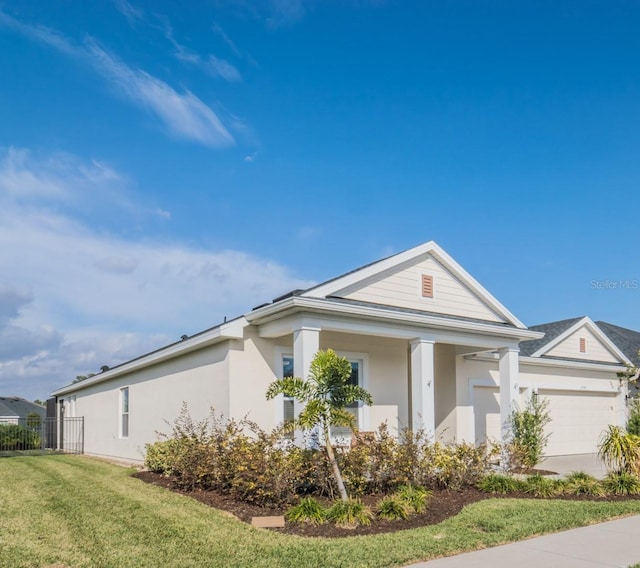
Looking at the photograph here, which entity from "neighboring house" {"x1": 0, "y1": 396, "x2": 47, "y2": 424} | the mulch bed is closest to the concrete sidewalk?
the mulch bed

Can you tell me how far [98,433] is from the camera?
2028cm

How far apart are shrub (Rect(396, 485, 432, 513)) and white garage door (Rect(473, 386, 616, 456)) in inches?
313

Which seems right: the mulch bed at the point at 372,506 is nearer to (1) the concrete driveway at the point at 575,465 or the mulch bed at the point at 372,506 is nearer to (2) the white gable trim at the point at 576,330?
(1) the concrete driveway at the point at 575,465

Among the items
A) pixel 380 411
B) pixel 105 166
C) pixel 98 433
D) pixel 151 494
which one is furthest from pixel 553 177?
pixel 98 433

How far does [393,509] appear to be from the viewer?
8.32 m

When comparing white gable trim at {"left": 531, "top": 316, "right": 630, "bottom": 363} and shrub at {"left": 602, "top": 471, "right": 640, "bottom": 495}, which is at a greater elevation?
white gable trim at {"left": 531, "top": 316, "right": 630, "bottom": 363}

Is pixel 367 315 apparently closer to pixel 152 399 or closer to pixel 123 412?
pixel 152 399

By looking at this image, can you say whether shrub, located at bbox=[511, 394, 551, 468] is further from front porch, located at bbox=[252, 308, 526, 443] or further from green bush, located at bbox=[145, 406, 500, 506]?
green bush, located at bbox=[145, 406, 500, 506]

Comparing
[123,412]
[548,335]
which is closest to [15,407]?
[123,412]

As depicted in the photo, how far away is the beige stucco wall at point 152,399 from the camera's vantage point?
1284 centimetres

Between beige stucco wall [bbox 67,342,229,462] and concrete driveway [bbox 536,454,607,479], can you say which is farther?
concrete driveway [bbox 536,454,607,479]

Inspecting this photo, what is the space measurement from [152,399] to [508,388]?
947 cm

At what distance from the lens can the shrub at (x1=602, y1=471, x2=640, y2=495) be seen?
10.6 meters

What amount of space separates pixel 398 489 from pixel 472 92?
10383 millimetres
